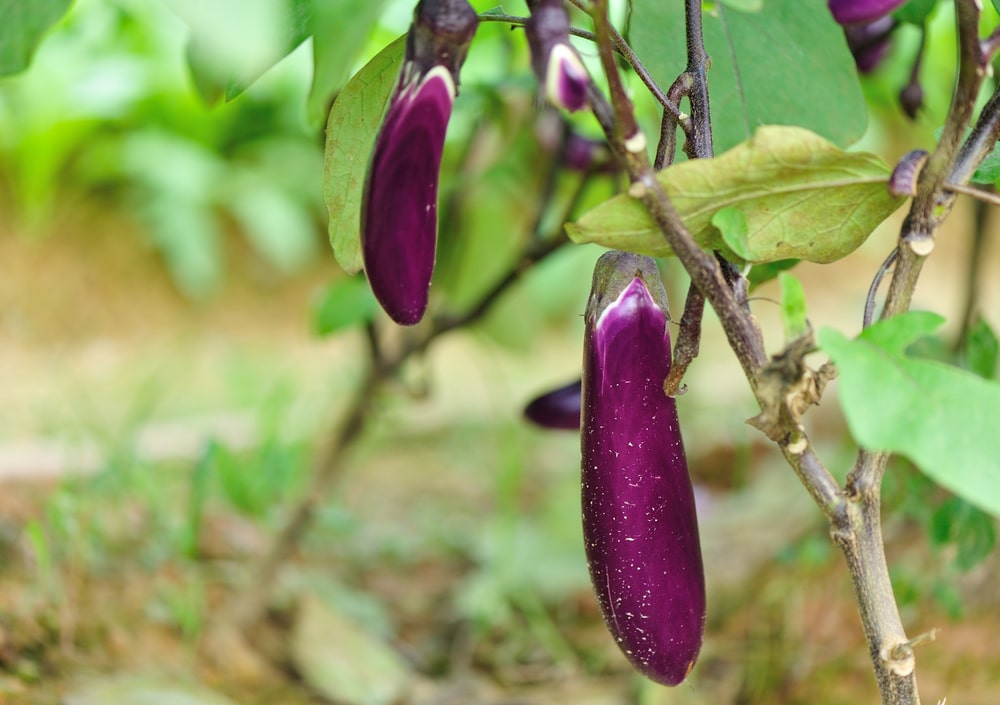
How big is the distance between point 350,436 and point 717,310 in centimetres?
53

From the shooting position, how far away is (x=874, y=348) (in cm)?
30

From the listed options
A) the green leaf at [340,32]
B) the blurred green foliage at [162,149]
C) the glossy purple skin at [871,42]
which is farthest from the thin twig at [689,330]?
the blurred green foliage at [162,149]

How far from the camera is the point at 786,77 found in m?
0.45

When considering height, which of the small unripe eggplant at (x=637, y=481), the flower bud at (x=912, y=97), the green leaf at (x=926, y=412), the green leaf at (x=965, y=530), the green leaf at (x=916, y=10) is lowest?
the green leaf at (x=965, y=530)

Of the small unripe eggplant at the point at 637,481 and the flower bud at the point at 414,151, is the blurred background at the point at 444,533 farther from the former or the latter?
the small unripe eggplant at the point at 637,481

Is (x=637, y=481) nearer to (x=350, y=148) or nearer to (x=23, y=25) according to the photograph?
(x=350, y=148)

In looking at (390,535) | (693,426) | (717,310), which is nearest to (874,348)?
(717,310)

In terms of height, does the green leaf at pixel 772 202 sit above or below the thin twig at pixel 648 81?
below

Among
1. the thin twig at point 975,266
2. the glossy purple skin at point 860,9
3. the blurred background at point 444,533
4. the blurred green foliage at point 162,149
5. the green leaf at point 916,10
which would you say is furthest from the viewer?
the blurred green foliage at point 162,149

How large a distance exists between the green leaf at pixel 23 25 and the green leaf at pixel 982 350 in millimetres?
503

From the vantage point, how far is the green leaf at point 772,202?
324 mm

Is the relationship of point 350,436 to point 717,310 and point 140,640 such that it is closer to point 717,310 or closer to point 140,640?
point 140,640

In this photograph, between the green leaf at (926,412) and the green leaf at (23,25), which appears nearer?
the green leaf at (926,412)

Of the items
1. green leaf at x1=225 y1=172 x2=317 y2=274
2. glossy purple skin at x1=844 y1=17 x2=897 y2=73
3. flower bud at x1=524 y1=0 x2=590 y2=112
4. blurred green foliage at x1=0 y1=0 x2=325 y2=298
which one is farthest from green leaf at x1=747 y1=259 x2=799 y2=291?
green leaf at x1=225 y1=172 x2=317 y2=274
